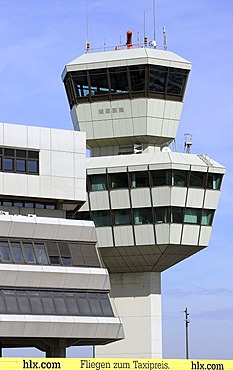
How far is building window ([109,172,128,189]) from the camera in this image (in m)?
70.2

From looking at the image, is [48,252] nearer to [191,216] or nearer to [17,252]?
[17,252]

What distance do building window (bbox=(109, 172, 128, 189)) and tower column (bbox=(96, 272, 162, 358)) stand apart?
8859 mm

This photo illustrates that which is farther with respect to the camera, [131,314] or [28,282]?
[131,314]

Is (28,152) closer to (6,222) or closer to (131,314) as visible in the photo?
(6,222)

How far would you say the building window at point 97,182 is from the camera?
70.7 m

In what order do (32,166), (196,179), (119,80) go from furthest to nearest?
(119,80)
(196,179)
(32,166)

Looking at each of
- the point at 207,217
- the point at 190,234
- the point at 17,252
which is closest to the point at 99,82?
the point at 207,217

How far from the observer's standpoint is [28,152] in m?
54.5

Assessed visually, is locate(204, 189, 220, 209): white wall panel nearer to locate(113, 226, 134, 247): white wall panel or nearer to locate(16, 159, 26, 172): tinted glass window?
locate(113, 226, 134, 247): white wall panel

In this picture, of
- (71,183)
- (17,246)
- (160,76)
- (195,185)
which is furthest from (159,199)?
(17,246)

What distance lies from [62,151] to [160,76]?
19.3m

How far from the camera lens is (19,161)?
178ft

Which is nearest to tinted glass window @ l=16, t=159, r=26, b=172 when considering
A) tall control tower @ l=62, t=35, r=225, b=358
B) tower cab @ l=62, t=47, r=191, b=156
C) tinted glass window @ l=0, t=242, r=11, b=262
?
tinted glass window @ l=0, t=242, r=11, b=262

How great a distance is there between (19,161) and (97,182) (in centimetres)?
1735
